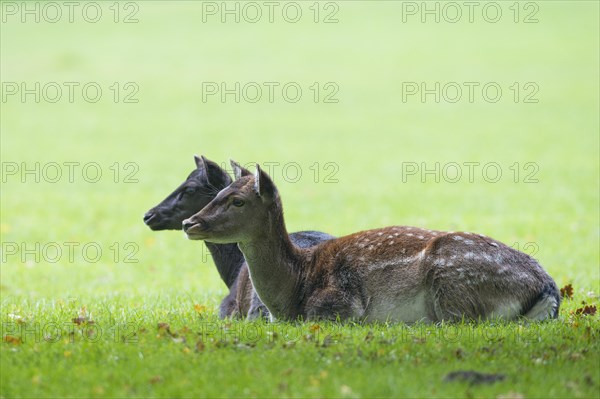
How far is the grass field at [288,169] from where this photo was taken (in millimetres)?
6707

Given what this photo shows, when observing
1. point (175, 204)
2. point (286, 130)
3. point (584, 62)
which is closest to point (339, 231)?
point (175, 204)

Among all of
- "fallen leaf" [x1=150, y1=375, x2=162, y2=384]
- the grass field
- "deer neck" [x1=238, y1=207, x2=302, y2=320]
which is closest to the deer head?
"deer neck" [x1=238, y1=207, x2=302, y2=320]

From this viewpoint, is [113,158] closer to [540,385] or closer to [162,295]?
[162,295]

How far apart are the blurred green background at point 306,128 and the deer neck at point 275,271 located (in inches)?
108

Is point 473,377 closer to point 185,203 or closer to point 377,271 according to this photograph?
point 377,271

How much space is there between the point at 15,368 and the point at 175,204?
353 centimetres

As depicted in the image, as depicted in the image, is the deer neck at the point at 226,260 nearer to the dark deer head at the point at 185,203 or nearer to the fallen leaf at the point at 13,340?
the dark deer head at the point at 185,203

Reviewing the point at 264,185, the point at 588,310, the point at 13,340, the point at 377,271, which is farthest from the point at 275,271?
the point at 588,310

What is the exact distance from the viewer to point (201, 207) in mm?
9898

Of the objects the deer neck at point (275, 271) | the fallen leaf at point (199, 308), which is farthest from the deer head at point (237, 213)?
the fallen leaf at point (199, 308)

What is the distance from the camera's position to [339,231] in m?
18.5

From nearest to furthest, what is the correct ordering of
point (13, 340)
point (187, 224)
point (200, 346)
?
1. point (200, 346)
2. point (13, 340)
3. point (187, 224)

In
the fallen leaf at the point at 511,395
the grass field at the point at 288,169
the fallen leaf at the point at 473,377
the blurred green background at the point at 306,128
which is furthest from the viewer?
the blurred green background at the point at 306,128

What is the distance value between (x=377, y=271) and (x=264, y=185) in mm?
1246
